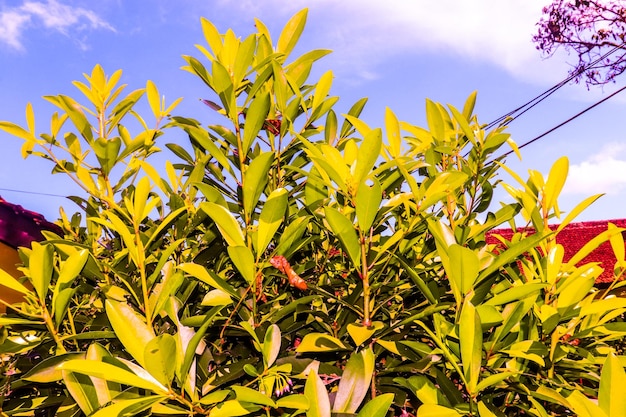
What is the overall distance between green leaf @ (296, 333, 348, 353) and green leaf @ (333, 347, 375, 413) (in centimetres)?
7

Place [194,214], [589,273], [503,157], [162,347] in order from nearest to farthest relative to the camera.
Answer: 1. [162,347]
2. [589,273]
3. [503,157]
4. [194,214]

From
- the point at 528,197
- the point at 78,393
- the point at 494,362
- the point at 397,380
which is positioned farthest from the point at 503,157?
the point at 78,393

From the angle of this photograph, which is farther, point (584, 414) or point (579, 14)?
point (579, 14)

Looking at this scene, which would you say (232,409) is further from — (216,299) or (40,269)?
(40,269)

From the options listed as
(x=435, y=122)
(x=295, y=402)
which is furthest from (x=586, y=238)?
(x=295, y=402)

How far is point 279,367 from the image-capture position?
1116 millimetres

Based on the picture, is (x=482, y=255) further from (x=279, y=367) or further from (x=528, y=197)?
(x=279, y=367)

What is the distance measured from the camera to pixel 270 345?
1.05 m

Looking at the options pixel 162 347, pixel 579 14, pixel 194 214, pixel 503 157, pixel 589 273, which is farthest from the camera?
pixel 579 14

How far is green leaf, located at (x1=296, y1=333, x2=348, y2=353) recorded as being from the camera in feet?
3.71

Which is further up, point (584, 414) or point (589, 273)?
point (589, 273)

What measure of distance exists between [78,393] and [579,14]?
1768cm

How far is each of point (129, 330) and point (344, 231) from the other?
1.47 feet

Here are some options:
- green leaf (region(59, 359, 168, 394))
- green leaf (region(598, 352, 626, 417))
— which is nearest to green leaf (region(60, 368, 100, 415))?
green leaf (region(59, 359, 168, 394))
